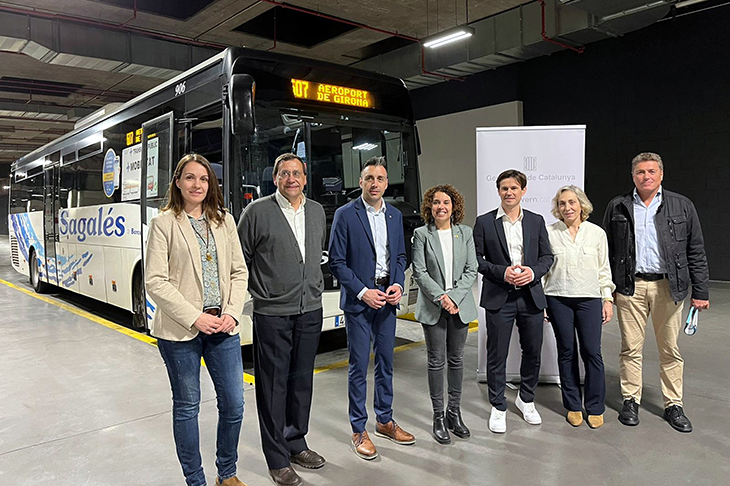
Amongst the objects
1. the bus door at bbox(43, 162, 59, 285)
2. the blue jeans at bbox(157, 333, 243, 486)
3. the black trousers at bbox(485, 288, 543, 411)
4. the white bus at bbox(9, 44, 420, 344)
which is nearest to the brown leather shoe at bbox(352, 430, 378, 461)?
the blue jeans at bbox(157, 333, 243, 486)

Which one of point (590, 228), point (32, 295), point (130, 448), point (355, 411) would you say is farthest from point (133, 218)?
point (32, 295)

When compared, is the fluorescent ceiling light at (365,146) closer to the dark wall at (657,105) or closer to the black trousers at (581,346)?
the black trousers at (581,346)

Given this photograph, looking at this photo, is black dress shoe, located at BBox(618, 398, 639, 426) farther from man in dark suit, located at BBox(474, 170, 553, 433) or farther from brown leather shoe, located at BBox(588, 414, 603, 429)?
man in dark suit, located at BBox(474, 170, 553, 433)

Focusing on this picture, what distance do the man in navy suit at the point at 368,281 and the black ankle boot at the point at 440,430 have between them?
166 mm

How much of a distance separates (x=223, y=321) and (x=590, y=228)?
270cm

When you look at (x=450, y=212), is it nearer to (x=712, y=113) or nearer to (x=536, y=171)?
(x=536, y=171)

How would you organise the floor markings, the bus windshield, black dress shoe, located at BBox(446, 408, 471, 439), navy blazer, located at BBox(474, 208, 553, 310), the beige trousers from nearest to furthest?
black dress shoe, located at BBox(446, 408, 471, 439)
navy blazer, located at BBox(474, 208, 553, 310)
the beige trousers
the bus windshield
the floor markings

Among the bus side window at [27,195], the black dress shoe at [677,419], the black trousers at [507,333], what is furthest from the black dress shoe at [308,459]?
→ the bus side window at [27,195]

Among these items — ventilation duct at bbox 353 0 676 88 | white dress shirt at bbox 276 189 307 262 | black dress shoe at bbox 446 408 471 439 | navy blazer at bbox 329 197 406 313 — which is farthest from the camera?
ventilation duct at bbox 353 0 676 88

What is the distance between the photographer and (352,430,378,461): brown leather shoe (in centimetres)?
333

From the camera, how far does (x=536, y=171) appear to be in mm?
4680

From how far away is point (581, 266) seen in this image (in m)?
3.86

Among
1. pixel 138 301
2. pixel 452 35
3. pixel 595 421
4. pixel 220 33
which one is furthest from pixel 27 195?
pixel 595 421

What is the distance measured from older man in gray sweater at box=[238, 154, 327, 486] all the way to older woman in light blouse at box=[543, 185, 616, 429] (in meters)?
1.80
